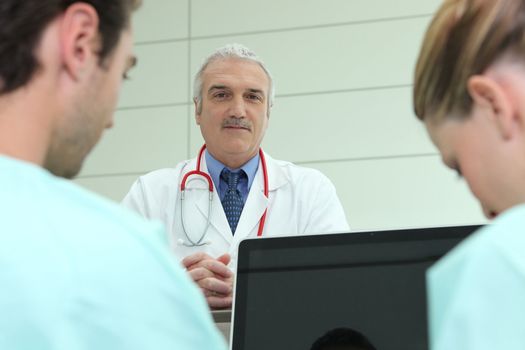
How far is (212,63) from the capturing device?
114 inches

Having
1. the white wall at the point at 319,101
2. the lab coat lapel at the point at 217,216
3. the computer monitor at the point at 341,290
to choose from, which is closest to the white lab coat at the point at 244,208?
the lab coat lapel at the point at 217,216

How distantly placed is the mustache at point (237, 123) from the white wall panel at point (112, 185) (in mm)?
1541

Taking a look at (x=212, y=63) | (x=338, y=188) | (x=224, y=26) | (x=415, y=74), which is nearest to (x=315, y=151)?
(x=338, y=188)

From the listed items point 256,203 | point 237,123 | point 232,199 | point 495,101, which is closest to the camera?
point 495,101

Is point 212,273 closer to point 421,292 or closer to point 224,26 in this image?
point 421,292

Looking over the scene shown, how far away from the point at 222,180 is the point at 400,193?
1486 millimetres

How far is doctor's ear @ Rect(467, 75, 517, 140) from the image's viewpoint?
640 mm

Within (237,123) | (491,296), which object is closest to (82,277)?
(491,296)

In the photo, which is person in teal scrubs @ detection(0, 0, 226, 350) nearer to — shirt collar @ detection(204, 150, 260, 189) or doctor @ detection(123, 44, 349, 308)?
doctor @ detection(123, 44, 349, 308)

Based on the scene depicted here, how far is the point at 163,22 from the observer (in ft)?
14.5

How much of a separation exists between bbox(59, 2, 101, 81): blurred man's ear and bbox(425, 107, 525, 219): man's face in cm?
30

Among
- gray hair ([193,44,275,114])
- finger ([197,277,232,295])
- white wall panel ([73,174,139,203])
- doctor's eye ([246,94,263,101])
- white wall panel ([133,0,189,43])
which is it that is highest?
white wall panel ([133,0,189,43])

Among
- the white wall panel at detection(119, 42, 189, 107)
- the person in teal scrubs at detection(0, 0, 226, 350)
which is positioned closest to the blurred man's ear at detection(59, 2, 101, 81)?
the person in teal scrubs at detection(0, 0, 226, 350)

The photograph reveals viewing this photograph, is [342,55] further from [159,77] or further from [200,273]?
[200,273]
